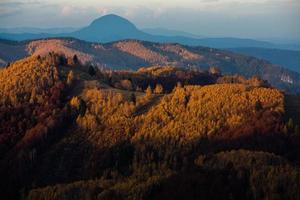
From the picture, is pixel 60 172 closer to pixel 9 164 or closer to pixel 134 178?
pixel 9 164

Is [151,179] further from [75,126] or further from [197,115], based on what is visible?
[75,126]

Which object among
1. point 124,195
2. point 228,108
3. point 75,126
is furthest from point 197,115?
point 124,195

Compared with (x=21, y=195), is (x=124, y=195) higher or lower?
higher

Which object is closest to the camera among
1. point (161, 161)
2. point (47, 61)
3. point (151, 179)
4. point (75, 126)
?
point (151, 179)

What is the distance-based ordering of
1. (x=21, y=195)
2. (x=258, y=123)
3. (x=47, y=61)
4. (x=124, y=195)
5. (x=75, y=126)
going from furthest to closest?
(x=47, y=61) → (x=75, y=126) → (x=258, y=123) → (x=21, y=195) → (x=124, y=195)

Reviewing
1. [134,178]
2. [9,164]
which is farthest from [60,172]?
[134,178]

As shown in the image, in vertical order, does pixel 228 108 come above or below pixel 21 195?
above

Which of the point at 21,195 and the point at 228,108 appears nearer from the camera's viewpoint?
the point at 21,195
